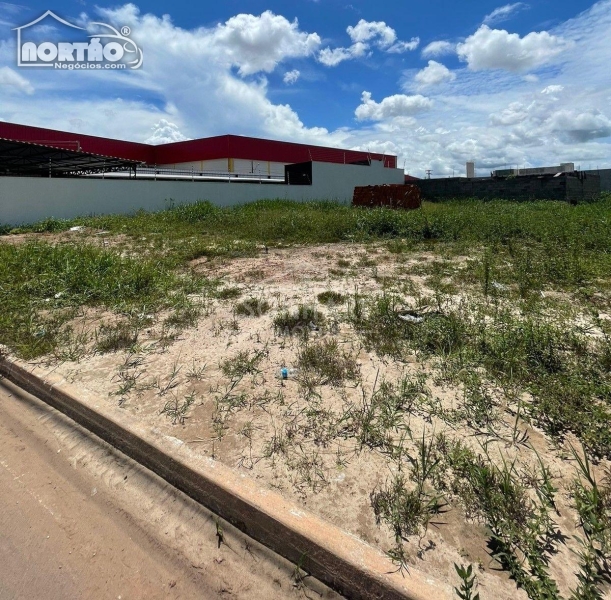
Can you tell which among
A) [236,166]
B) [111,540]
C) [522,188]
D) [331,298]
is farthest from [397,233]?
[236,166]

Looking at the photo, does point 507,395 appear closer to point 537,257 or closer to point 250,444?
point 250,444

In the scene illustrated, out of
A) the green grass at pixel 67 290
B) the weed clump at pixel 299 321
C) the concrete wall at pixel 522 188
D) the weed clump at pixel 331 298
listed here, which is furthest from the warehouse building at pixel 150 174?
the weed clump at pixel 299 321

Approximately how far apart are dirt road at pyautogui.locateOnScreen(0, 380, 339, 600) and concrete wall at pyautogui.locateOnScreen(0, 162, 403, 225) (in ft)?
44.1

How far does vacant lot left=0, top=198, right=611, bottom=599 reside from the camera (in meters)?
1.58

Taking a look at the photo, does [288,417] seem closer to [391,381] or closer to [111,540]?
[391,381]

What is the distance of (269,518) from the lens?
1.64 m

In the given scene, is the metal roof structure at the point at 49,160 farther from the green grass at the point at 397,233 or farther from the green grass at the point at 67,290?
the green grass at the point at 67,290

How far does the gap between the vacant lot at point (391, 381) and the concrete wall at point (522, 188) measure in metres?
12.0

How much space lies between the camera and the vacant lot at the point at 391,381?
158 centimetres

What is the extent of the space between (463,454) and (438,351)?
1275 mm

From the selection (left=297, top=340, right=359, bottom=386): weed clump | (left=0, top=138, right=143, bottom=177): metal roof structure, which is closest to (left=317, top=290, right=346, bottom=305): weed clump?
(left=297, top=340, right=359, bottom=386): weed clump

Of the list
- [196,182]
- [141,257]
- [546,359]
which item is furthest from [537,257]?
[196,182]

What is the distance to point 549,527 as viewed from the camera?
5.11 ft

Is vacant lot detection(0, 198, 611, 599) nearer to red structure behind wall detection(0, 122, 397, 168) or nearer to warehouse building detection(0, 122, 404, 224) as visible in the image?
warehouse building detection(0, 122, 404, 224)
